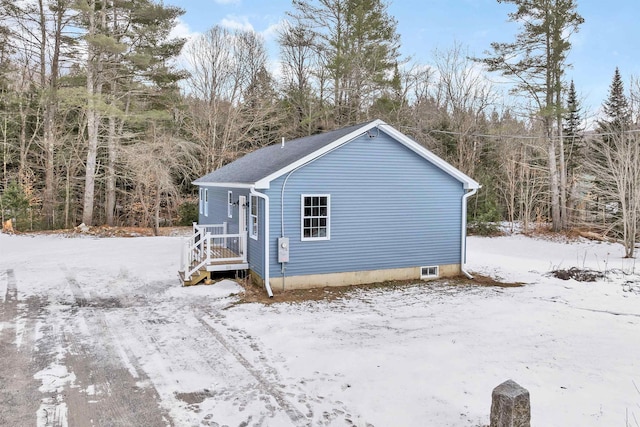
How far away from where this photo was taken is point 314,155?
947 cm

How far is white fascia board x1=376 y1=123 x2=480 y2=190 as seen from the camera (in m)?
10.2

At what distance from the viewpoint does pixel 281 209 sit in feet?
30.6

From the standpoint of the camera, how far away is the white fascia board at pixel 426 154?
1023 centimetres

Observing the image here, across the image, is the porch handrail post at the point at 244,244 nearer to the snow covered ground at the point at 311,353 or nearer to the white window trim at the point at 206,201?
the snow covered ground at the point at 311,353

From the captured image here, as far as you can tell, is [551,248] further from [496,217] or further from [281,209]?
[281,209]

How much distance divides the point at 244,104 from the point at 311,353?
20.9m

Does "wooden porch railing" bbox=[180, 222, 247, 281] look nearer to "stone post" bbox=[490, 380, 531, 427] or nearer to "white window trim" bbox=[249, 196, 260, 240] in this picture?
"white window trim" bbox=[249, 196, 260, 240]

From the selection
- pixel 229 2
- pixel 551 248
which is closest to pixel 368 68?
pixel 229 2

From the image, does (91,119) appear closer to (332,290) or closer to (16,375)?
(332,290)

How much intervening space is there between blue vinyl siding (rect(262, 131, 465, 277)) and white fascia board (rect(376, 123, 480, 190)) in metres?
0.14

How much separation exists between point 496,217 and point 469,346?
1665 cm

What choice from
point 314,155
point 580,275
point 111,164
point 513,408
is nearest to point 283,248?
point 314,155

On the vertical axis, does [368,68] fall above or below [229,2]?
below

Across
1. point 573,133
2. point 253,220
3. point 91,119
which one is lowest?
point 253,220
